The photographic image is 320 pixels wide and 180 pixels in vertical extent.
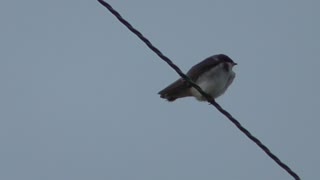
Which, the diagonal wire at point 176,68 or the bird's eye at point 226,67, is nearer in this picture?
the diagonal wire at point 176,68

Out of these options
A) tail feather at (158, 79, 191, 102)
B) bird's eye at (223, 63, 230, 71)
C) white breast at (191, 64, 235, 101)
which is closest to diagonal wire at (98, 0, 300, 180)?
tail feather at (158, 79, 191, 102)

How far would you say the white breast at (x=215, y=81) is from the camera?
10.3 metres

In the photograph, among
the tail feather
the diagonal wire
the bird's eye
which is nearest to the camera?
the diagonal wire

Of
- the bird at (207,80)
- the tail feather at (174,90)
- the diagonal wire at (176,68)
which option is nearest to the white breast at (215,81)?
the bird at (207,80)

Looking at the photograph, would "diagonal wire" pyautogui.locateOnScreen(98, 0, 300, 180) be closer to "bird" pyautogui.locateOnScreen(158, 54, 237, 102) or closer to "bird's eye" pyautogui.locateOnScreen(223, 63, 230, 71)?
"bird" pyautogui.locateOnScreen(158, 54, 237, 102)

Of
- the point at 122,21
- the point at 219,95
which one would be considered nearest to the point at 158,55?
the point at 122,21

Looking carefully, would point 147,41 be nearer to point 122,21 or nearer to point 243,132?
point 122,21

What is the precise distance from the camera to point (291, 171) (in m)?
5.59

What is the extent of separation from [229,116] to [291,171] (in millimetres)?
766

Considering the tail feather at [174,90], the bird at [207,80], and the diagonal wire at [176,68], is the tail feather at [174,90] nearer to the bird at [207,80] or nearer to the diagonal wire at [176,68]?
the bird at [207,80]

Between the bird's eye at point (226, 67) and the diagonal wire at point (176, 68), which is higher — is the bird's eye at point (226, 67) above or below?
above

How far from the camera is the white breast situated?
33.9ft

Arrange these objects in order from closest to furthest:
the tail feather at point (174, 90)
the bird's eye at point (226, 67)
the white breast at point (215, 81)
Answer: the tail feather at point (174, 90), the white breast at point (215, 81), the bird's eye at point (226, 67)

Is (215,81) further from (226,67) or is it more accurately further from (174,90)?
(174,90)
